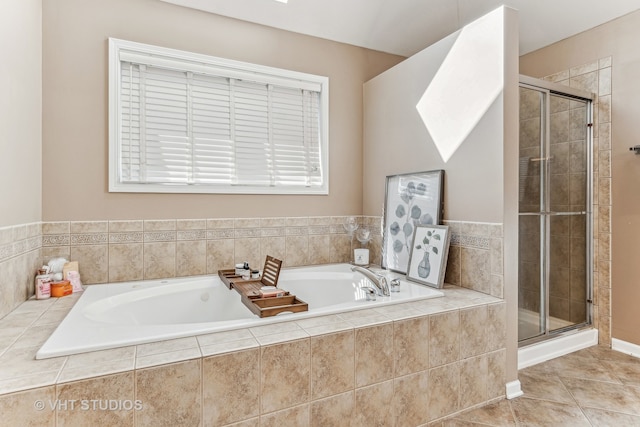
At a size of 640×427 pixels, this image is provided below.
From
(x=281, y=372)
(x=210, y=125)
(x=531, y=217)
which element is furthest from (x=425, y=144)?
(x=281, y=372)

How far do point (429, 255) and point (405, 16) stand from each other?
2027 millimetres

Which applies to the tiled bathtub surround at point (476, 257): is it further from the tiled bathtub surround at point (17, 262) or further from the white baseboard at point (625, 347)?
the tiled bathtub surround at point (17, 262)

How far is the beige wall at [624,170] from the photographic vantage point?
99.1 inches

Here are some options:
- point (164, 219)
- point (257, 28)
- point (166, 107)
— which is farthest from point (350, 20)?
point (164, 219)

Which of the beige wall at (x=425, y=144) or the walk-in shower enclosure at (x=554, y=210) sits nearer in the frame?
the beige wall at (x=425, y=144)

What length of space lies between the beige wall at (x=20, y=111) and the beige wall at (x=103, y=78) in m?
0.08

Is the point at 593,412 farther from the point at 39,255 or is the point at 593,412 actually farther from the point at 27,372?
the point at 39,255

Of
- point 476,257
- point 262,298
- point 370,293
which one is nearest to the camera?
point 262,298

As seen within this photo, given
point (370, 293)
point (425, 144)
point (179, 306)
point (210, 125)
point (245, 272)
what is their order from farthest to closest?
1. point (210, 125)
2. point (425, 144)
3. point (245, 272)
4. point (179, 306)
5. point (370, 293)

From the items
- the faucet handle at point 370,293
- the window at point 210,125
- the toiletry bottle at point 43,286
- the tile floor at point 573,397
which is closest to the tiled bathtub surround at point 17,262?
the toiletry bottle at point 43,286

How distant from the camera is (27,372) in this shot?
3.71ft

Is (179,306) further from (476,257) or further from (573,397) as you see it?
(573,397)

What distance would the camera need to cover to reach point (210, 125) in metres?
2.64

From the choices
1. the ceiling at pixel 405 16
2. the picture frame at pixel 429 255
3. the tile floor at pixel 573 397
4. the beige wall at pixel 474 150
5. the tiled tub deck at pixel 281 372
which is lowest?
the tile floor at pixel 573 397
